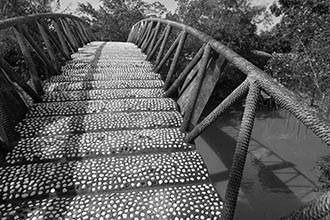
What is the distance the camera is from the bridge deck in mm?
1470

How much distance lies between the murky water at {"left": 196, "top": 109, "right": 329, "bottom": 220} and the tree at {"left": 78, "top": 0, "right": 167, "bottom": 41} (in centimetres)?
1433

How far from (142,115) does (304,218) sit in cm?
193

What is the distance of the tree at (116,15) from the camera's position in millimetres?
21906

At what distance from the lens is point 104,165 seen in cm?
183

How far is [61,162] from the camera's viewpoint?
1.87 m

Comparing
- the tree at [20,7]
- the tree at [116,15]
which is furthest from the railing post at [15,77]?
the tree at [116,15]

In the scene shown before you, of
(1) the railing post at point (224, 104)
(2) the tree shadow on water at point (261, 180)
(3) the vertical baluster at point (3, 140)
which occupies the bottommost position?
(2) the tree shadow on water at point (261, 180)

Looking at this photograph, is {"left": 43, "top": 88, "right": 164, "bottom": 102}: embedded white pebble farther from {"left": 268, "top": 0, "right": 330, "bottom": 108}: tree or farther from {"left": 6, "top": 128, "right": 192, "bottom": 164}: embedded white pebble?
{"left": 268, "top": 0, "right": 330, "bottom": 108}: tree

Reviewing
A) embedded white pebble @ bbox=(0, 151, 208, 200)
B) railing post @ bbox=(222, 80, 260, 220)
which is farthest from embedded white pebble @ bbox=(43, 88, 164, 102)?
railing post @ bbox=(222, 80, 260, 220)

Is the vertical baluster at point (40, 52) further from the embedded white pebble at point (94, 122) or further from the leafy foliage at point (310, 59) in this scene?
the leafy foliage at point (310, 59)

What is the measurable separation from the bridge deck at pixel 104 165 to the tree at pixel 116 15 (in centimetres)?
2024

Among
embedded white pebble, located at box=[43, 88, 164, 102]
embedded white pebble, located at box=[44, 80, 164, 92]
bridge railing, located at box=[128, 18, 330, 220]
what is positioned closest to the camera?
bridge railing, located at box=[128, 18, 330, 220]

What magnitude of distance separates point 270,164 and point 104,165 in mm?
7856

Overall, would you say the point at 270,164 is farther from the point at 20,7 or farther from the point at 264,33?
the point at 20,7
